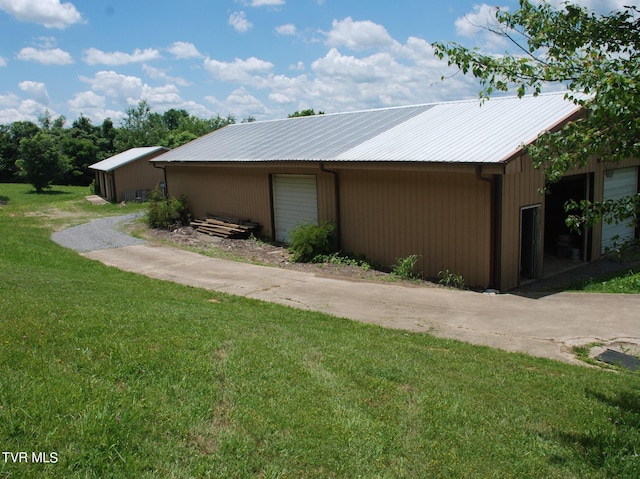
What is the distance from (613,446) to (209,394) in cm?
331

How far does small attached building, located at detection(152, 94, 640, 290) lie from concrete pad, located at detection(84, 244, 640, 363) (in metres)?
1.41

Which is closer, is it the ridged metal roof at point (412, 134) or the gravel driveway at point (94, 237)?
the ridged metal roof at point (412, 134)

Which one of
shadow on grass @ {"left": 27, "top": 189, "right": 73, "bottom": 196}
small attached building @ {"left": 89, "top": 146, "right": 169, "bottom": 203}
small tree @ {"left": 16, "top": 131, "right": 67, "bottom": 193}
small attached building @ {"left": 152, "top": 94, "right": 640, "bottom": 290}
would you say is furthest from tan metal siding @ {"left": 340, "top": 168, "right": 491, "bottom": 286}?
small tree @ {"left": 16, "top": 131, "right": 67, "bottom": 193}

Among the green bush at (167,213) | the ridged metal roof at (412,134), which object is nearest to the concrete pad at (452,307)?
the ridged metal roof at (412,134)

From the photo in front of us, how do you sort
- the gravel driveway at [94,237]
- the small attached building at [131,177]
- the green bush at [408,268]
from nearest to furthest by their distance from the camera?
the green bush at [408,268] → the gravel driveway at [94,237] → the small attached building at [131,177]

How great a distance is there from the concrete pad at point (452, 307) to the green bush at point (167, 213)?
8217 millimetres

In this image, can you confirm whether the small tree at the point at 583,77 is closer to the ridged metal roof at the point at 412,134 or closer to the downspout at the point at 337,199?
the ridged metal roof at the point at 412,134

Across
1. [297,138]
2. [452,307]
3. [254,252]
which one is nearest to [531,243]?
[452,307]

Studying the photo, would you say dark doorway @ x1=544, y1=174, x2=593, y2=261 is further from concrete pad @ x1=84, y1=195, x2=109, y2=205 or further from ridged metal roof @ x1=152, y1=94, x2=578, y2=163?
concrete pad @ x1=84, y1=195, x2=109, y2=205

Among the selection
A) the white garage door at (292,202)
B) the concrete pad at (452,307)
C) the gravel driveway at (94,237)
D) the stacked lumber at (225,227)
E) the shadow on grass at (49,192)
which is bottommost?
the concrete pad at (452,307)

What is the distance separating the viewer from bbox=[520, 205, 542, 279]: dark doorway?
13516 millimetres

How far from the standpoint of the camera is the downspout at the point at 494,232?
12148 mm

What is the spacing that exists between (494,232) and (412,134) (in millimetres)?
4343

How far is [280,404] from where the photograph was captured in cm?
484
